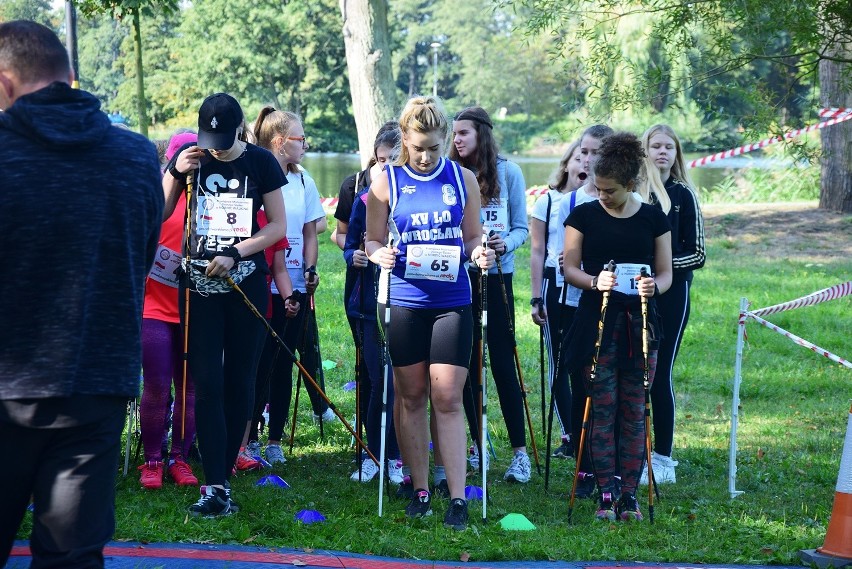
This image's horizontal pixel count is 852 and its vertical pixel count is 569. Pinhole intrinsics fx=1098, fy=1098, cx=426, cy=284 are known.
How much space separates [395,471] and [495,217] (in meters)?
1.62

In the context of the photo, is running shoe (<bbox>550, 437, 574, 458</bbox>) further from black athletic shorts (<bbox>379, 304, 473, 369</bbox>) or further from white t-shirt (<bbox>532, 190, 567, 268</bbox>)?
black athletic shorts (<bbox>379, 304, 473, 369</bbox>)

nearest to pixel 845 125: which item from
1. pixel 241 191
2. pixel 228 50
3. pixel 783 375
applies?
pixel 783 375

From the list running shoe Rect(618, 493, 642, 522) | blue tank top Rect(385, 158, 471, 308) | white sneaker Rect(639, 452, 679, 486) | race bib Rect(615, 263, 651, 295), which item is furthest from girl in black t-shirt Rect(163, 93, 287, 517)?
white sneaker Rect(639, 452, 679, 486)

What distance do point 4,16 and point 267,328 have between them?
131 feet

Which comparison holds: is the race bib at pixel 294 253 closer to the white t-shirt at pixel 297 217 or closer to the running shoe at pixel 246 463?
the white t-shirt at pixel 297 217

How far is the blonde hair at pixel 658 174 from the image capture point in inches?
247

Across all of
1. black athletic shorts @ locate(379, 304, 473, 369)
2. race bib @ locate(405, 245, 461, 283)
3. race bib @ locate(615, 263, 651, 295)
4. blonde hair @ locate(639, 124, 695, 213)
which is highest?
blonde hair @ locate(639, 124, 695, 213)

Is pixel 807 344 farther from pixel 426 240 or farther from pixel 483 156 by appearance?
pixel 426 240

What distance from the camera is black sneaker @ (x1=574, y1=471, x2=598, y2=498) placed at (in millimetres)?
6227

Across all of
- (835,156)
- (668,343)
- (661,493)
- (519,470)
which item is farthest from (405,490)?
(835,156)

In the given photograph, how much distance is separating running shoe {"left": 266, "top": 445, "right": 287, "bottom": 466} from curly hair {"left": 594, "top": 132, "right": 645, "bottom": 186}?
278 cm

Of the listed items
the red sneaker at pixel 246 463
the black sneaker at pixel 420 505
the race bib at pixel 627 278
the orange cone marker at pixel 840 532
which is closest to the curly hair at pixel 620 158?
the race bib at pixel 627 278

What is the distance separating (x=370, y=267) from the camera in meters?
6.49

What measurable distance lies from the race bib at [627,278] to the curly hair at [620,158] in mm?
435
